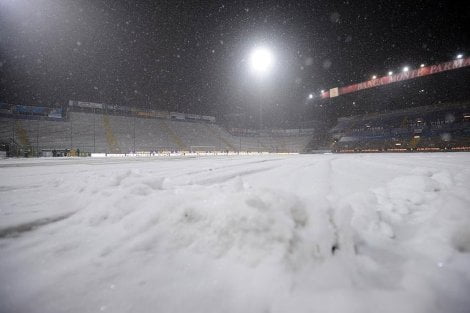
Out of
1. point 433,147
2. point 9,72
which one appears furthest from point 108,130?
point 433,147

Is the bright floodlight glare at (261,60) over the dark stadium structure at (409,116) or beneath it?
over

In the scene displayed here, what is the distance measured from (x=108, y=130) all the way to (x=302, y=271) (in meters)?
36.1

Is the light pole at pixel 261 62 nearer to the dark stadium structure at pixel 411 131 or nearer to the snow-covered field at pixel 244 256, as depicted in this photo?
the dark stadium structure at pixel 411 131

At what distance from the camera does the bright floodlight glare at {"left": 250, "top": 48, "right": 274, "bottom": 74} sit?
79.7 feet

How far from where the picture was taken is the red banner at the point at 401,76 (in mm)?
23628

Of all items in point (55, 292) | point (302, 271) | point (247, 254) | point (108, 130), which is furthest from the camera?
point (108, 130)

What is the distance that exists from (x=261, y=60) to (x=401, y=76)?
1835 cm

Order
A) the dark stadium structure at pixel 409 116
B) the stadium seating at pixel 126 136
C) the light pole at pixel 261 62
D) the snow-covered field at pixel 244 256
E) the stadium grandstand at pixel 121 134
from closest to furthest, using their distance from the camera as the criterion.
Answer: the snow-covered field at pixel 244 256 < the light pole at pixel 261 62 < the dark stadium structure at pixel 409 116 < the stadium grandstand at pixel 121 134 < the stadium seating at pixel 126 136

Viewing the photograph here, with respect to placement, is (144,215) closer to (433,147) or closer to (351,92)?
(433,147)

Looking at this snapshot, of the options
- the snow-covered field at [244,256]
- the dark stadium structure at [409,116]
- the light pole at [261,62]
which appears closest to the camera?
the snow-covered field at [244,256]

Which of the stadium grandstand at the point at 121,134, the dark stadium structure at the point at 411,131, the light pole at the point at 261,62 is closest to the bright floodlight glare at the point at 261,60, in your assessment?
the light pole at the point at 261,62

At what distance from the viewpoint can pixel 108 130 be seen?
103 feet

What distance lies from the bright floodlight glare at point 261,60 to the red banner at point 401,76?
44.2 ft

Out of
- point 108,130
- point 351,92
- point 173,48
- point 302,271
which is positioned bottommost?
point 302,271
